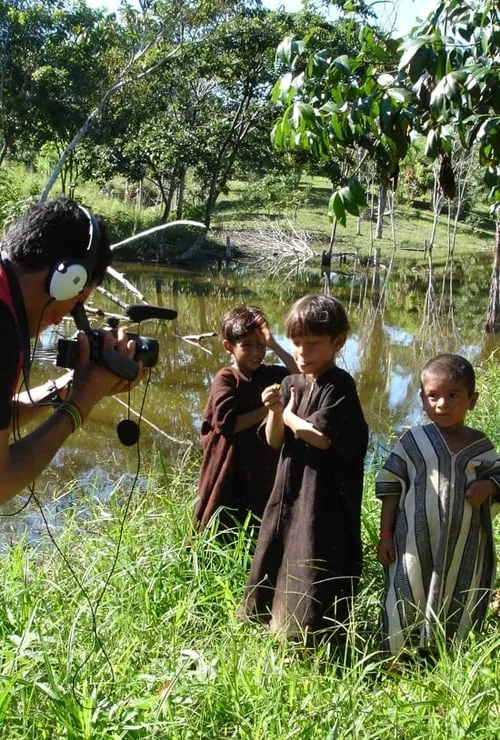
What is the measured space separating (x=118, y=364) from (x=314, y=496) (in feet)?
3.53

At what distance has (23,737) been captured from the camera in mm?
2104

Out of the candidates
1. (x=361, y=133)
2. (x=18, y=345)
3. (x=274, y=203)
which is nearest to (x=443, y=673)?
(x=18, y=345)

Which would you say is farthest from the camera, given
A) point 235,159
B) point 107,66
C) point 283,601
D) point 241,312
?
point 235,159

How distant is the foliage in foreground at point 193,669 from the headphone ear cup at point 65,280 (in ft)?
3.49

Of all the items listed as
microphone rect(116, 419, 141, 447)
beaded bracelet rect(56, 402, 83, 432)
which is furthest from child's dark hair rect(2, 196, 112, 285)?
microphone rect(116, 419, 141, 447)

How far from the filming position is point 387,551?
2.78 metres

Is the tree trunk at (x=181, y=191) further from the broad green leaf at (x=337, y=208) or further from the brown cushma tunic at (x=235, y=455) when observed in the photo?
the broad green leaf at (x=337, y=208)

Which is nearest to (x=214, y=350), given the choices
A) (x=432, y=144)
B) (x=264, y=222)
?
(x=432, y=144)

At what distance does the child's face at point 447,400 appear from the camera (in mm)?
2711

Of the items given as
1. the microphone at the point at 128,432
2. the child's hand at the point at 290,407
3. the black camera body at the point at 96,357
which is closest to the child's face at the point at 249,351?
the child's hand at the point at 290,407

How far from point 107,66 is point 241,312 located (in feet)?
63.3

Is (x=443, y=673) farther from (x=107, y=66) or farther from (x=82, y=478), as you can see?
(x=107, y=66)

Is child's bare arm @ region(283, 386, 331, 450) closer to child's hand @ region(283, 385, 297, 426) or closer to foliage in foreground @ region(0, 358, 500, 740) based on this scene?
child's hand @ region(283, 385, 297, 426)

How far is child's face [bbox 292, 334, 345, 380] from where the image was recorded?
2820 mm
